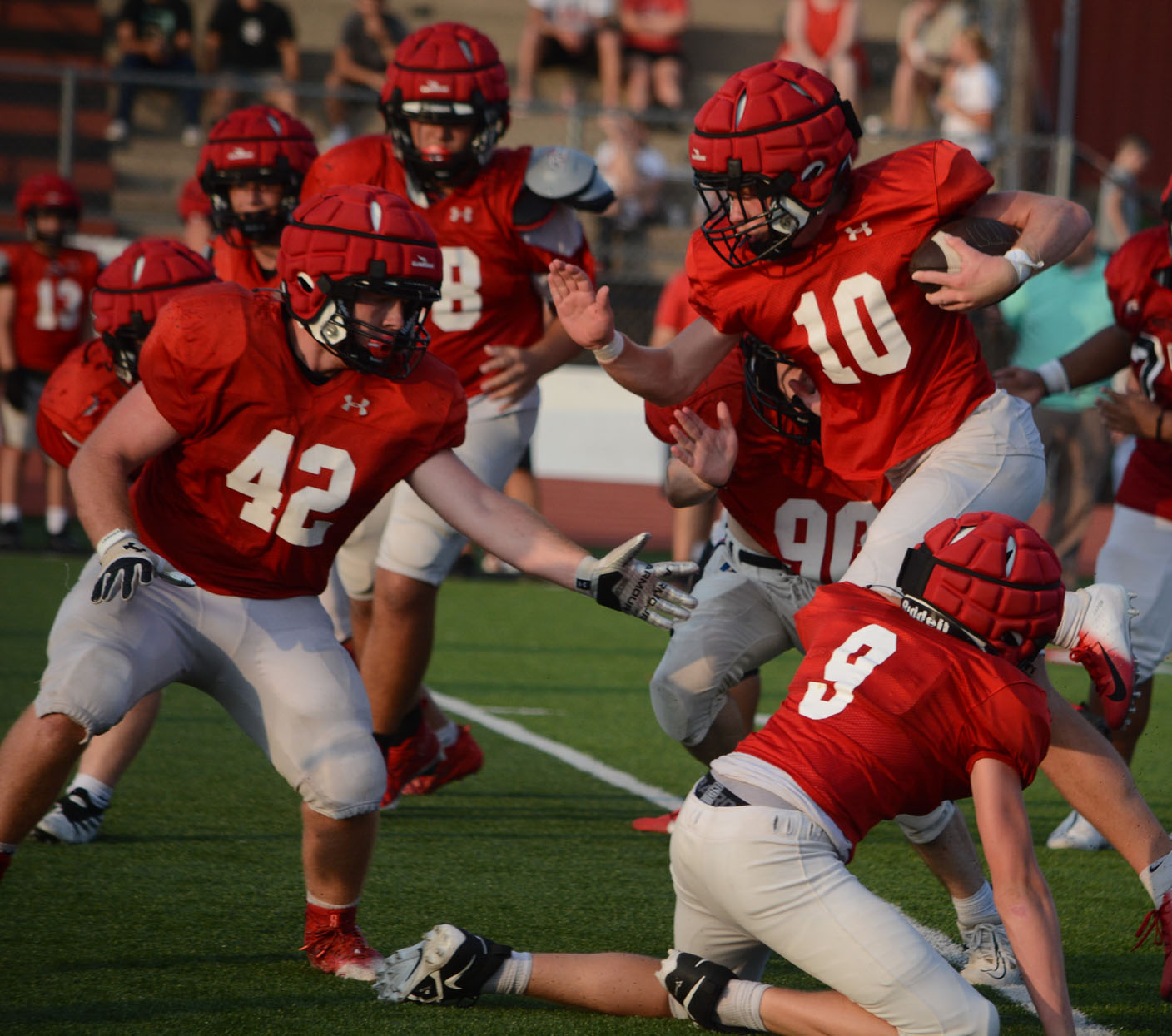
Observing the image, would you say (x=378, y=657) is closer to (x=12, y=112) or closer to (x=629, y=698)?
(x=629, y=698)

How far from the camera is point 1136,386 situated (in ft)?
15.9

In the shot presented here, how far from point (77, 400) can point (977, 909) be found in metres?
2.65

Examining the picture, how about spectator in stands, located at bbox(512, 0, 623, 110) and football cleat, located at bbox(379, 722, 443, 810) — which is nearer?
football cleat, located at bbox(379, 722, 443, 810)

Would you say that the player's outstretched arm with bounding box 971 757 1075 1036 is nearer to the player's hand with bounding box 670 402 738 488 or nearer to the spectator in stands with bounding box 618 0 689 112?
the player's hand with bounding box 670 402 738 488

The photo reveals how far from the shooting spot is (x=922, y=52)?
Result: 1425 cm

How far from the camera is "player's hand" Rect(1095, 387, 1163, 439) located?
4.52m

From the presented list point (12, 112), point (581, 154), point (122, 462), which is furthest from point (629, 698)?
point (12, 112)

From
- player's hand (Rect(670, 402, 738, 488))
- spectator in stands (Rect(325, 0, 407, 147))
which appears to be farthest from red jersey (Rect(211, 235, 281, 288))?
spectator in stands (Rect(325, 0, 407, 147))

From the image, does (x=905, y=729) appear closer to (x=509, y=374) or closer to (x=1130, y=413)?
(x=1130, y=413)

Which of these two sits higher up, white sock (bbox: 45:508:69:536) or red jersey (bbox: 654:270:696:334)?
red jersey (bbox: 654:270:696:334)

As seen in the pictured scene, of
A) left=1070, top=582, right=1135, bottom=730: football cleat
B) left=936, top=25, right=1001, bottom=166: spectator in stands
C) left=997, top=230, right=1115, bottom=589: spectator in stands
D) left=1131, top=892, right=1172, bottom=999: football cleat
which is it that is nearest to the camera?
left=1070, top=582, right=1135, bottom=730: football cleat

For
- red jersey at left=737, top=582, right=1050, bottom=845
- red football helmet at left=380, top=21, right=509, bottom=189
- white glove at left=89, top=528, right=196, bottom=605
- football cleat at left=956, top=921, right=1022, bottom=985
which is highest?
red football helmet at left=380, top=21, right=509, bottom=189

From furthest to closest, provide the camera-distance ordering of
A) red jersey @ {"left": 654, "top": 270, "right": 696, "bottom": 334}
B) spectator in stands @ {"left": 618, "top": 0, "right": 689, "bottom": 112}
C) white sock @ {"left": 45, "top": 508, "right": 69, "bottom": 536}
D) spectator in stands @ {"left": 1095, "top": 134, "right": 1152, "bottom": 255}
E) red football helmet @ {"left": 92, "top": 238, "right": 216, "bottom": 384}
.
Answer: spectator in stands @ {"left": 618, "top": 0, "right": 689, "bottom": 112}
spectator in stands @ {"left": 1095, "top": 134, "right": 1152, "bottom": 255}
white sock @ {"left": 45, "top": 508, "right": 69, "bottom": 536}
red jersey @ {"left": 654, "top": 270, "right": 696, "bottom": 334}
red football helmet @ {"left": 92, "top": 238, "right": 216, "bottom": 384}

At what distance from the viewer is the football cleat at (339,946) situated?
136 inches
